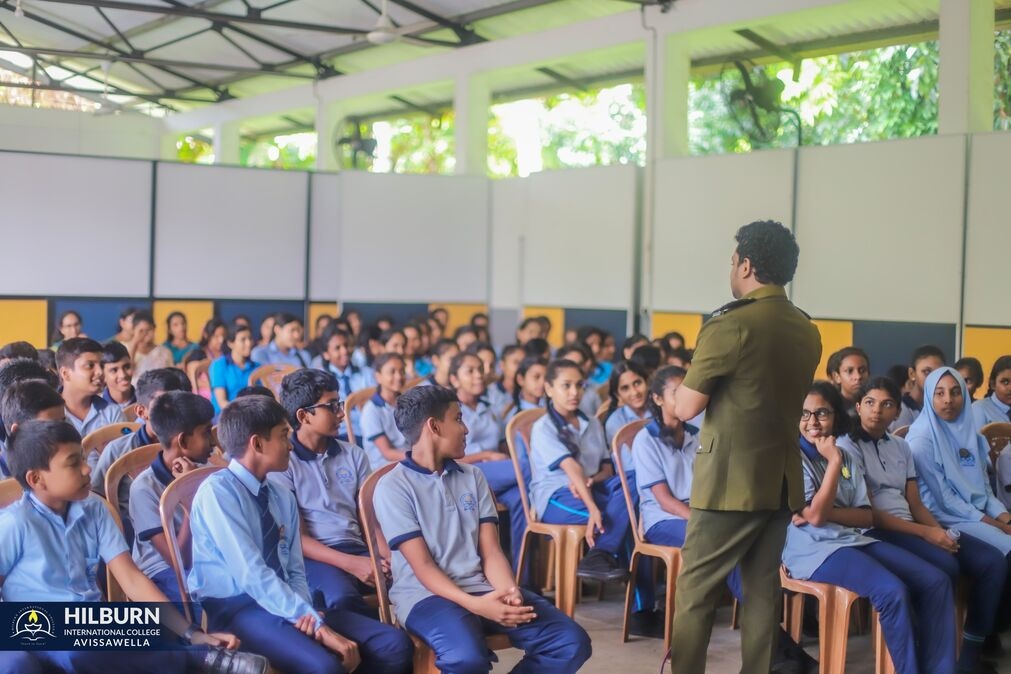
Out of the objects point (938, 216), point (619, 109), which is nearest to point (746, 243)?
point (938, 216)

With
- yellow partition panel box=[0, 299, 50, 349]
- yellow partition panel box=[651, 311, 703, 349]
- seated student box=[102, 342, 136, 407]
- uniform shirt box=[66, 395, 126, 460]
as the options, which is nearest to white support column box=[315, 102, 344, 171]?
yellow partition panel box=[0, 299, 50, 349]

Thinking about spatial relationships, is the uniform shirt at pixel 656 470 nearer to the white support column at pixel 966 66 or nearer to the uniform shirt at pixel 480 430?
the uniform shirt at pixel 480 430

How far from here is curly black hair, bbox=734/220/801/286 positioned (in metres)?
2.92

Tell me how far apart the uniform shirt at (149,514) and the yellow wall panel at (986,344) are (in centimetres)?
540

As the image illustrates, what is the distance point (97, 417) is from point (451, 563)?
6.38ft

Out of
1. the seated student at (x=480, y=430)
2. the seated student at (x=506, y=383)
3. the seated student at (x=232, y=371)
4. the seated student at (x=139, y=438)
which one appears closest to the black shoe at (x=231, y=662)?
the seated student at (x=139, y=438)

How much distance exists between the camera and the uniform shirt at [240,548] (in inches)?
106

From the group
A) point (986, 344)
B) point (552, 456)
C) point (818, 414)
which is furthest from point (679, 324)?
point (818, 414)

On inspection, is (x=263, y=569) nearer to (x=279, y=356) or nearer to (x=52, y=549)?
(x=52, y=549)

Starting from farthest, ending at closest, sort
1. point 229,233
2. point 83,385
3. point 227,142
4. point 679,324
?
point 227,142 < point 229,233 < point 679,324 < point 83,385

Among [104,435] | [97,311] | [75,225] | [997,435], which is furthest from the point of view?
[97,311]

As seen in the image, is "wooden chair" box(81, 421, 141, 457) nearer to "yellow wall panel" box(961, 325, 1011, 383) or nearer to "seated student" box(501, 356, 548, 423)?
A: "seated student" box(501, 356, 548, 423)

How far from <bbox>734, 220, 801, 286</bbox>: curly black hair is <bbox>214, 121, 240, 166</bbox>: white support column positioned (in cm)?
1336

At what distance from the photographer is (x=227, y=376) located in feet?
21.0
